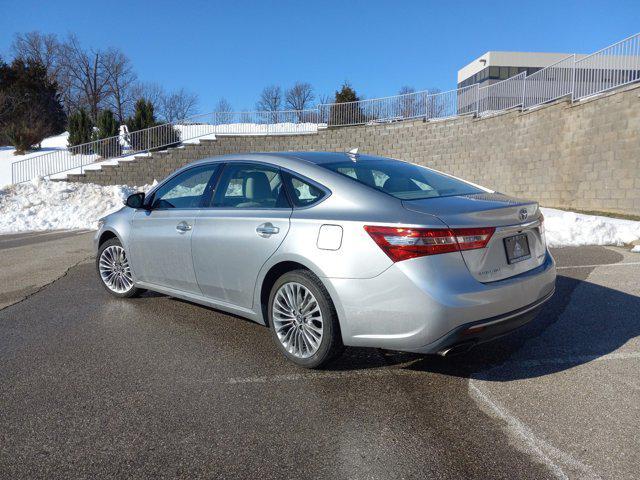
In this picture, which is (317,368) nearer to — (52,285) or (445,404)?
(445,404)

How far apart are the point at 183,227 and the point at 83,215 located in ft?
43.7

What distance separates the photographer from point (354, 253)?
3414mm

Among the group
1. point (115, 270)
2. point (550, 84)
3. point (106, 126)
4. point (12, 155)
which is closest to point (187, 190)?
point (115, 270)

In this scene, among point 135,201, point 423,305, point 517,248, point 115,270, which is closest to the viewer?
point 423,305

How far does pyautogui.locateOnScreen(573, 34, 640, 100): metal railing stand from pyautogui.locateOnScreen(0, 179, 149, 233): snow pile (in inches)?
522

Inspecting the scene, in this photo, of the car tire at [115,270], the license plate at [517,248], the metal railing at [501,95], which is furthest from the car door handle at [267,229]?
the metal railing at [501,95]

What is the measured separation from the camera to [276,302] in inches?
157

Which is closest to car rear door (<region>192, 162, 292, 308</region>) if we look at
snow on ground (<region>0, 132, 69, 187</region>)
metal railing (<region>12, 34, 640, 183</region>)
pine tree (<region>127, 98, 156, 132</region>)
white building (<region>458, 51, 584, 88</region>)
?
metal railing (<region>12, 34, 640, 183</region>)

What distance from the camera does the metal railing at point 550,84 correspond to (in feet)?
53.3

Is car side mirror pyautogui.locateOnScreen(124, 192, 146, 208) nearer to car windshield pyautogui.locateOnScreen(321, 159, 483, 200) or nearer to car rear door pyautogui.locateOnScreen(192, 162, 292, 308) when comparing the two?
car rear door pyautogui.locateOnScreen(192, 162, 292, 308)

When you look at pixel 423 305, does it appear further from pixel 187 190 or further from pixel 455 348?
pixel 187 190

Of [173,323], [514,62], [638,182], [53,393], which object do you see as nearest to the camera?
[53,393]

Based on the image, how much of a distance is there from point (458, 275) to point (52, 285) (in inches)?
227

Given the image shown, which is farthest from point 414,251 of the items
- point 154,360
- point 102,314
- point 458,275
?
point 102,314
